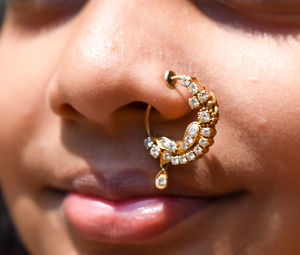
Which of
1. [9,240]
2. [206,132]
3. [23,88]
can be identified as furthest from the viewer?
[9,240]

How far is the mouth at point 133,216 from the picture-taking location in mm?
731

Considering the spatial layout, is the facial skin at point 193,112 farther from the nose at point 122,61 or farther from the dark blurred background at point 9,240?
the dark blurred background at point 9,240

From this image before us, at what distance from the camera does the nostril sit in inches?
29.5

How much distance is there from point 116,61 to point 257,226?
1.11ft

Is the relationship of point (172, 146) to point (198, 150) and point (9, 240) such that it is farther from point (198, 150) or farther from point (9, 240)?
→ point (9, 240)

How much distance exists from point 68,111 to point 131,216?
0.20 meters

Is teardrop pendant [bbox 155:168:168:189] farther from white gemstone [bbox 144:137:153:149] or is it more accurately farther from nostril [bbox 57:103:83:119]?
nostril [bbox 57:103:83:119]

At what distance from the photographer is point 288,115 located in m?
0.67

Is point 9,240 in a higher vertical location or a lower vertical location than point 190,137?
lower

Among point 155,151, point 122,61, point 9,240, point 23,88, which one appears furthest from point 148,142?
point 9,240

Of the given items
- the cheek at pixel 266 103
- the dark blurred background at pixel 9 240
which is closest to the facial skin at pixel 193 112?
the cheek at pixel 266 103

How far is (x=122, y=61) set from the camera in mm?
678

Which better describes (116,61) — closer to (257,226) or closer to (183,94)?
(183,94)

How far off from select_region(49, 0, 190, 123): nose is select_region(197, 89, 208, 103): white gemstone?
0.09ft
